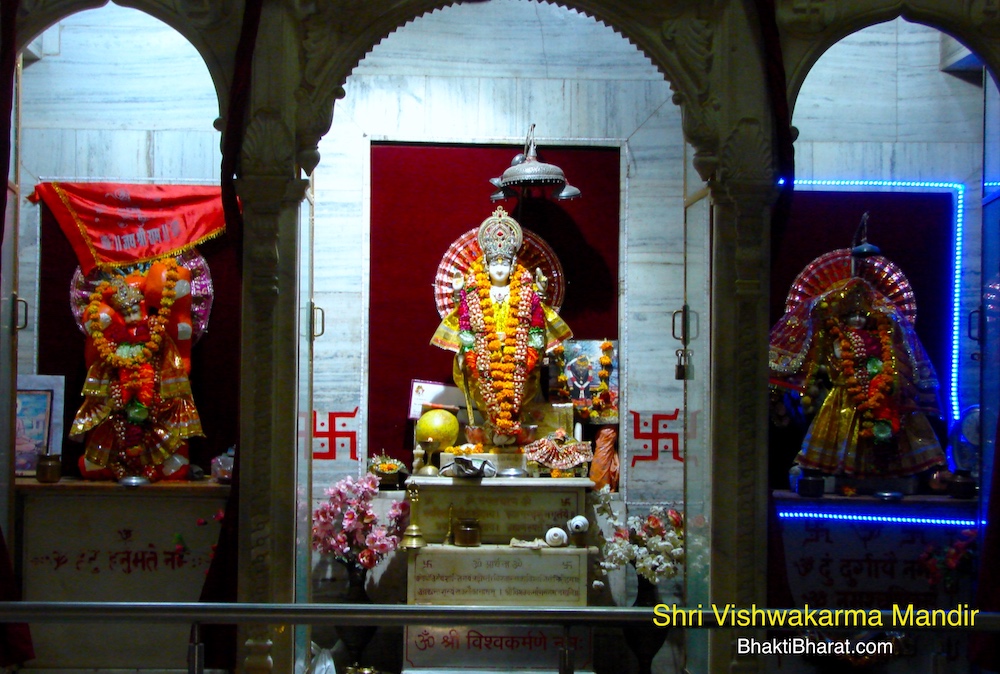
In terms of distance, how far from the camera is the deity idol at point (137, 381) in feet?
18.9

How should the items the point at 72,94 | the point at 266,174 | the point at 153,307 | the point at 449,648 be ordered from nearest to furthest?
the point at 266,174 → the point at 449,648 → the point at 153,307 → the point at 72,94

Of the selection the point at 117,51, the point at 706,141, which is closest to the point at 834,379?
the point at 706,141

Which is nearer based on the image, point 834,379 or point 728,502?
point 728,502

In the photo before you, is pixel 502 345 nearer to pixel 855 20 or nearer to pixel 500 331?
pixel 500 331

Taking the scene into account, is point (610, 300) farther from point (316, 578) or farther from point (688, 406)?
point (316, 578)

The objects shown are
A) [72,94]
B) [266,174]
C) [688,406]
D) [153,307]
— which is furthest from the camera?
[72,94]

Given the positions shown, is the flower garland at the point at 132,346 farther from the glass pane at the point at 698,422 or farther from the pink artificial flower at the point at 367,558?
the glass pane at the point at 698,422

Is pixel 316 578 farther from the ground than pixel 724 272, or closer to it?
closer to it

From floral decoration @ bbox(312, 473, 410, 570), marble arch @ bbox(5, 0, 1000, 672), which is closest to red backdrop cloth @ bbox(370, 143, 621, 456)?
floral decoration @ bbox(312, 473, 410, 570)

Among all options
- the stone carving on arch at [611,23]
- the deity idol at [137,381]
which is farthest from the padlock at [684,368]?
the deity idol at [137,381]

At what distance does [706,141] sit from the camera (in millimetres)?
4473

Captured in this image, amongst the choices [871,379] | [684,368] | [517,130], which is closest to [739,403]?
[684,368]

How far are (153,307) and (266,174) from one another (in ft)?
6.27

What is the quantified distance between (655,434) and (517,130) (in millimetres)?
2307
